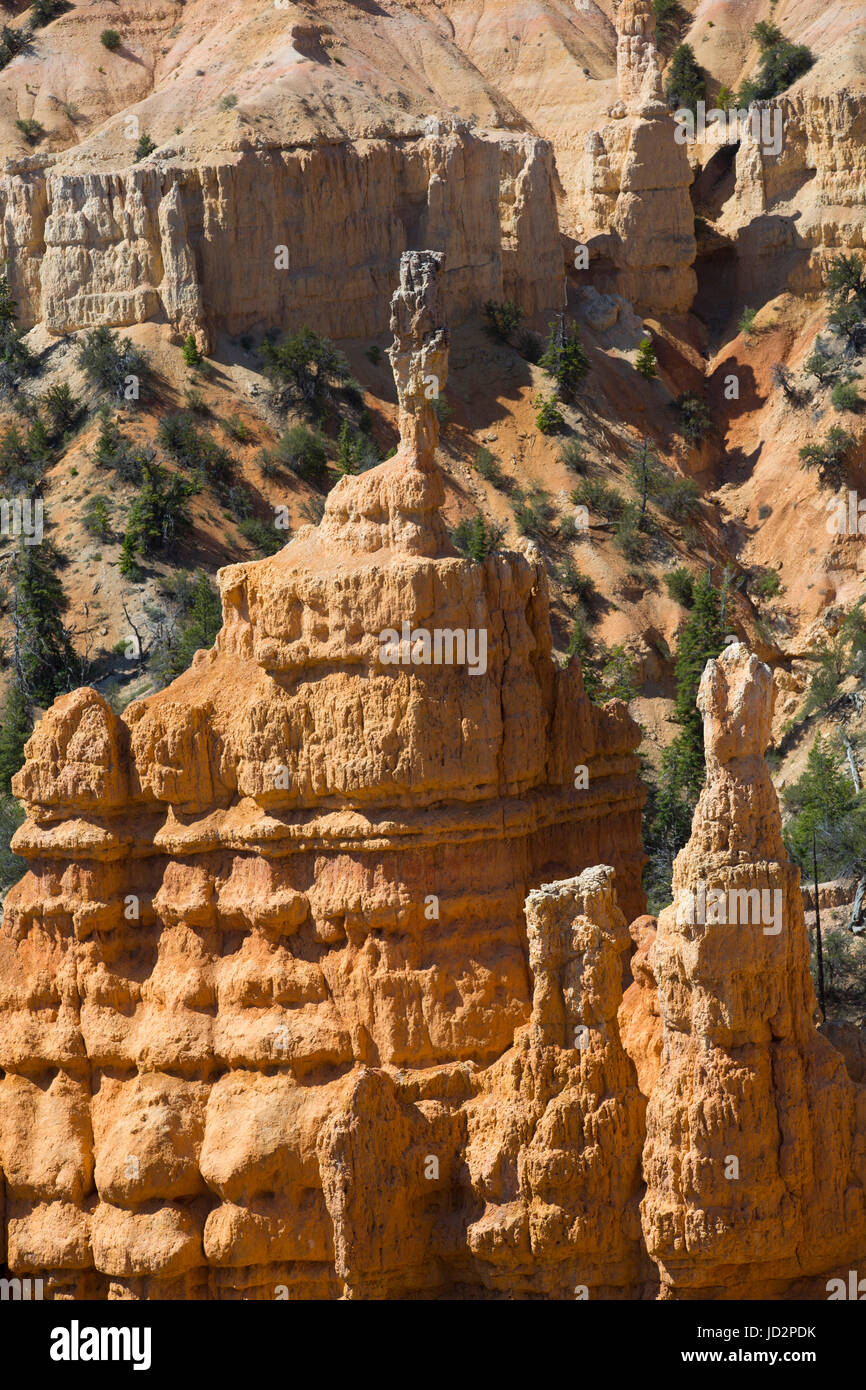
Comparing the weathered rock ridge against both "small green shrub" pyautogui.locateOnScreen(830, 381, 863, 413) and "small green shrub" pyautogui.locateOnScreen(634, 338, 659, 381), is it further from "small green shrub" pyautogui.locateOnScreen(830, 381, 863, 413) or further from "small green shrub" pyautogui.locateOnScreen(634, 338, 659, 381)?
"small green shrub" pyautogui.locateOnScreen(634, 338, 659, 381)

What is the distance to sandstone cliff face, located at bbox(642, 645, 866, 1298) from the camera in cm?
2938

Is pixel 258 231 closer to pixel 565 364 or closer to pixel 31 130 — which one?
pixel 565 364

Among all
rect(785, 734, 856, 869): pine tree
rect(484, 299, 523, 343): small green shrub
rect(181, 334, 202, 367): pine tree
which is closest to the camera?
rect(785, 734, 856, 869): pine tree

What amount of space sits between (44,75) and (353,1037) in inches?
3451

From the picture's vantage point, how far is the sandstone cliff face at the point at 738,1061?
2938 cm

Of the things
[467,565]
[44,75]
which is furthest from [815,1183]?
[44,75]

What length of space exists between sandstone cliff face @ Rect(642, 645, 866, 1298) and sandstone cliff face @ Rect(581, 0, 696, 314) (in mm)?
70485

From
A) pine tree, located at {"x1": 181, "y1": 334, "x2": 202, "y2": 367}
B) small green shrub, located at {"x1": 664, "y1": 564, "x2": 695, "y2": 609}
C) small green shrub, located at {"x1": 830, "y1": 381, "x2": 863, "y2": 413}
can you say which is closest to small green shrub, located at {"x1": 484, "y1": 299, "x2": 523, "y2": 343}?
pine tree, located at {"x1": 181, "y1": 334, "x2": 202, "y2": 367}

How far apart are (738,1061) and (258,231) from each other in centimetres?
6158

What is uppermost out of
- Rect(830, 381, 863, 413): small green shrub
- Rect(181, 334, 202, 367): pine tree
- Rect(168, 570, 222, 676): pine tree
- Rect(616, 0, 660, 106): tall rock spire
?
Answer: Rect(616, 0, 660, 106): tall rock spire

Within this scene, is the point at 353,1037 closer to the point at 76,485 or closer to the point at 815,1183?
the point at 815,1183

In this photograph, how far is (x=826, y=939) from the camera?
154ft

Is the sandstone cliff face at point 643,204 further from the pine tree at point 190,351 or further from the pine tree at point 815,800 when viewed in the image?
the pine tree at point 815,800

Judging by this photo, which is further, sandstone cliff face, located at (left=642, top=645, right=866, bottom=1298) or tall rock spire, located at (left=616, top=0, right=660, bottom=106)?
tall rock spire, located at (left=616, top=0, right=660, bottom=106)
